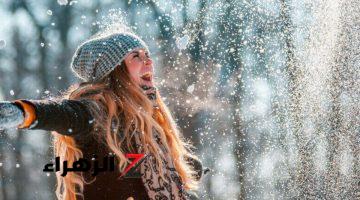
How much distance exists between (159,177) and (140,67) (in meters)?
0.55

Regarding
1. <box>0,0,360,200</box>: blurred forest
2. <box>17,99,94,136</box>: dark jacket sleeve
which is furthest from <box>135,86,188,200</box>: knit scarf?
<box>0,0,360,200</box>: blurred forest

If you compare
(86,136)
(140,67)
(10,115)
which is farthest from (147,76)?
(10,115)

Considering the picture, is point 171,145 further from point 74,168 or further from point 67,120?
point 67,120

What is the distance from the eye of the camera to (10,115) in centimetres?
205

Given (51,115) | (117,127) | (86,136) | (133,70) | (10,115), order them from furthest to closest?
(133,70), (117,127), (86,136), (51,115), (10,115)

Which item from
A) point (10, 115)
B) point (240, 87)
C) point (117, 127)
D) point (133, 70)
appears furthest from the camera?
point (240, 87)

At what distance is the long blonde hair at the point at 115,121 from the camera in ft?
8.72

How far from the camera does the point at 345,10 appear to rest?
12.1m

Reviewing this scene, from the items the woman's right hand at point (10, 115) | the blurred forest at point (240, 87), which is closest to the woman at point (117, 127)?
the woman's right hand at point (10, 115)

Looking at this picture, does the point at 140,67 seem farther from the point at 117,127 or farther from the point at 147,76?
the point at 117,127

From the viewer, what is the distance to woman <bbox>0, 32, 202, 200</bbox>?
249 cm

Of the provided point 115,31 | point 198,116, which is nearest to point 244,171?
point 198,116

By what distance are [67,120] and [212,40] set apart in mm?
13311

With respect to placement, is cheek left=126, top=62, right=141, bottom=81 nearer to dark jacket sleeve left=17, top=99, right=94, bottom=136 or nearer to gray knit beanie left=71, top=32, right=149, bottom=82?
gray knit beanie left=71, top=32, right=149, bottom=82
